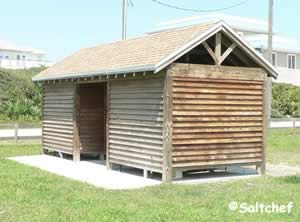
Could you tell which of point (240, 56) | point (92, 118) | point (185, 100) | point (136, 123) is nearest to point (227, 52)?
point (240, 56)

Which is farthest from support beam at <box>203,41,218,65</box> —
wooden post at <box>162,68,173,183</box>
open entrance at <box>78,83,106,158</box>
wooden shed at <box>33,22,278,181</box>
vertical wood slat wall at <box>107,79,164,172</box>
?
open entrance at <box>78,83,106,158</box>

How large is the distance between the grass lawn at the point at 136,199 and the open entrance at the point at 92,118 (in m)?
4.58

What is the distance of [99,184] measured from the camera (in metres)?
13.1

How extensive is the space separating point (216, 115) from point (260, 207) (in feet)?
15.3

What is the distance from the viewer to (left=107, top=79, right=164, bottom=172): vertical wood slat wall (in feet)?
45.1

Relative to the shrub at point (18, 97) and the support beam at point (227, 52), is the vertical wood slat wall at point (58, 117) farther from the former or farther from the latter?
the shrub at point (18, 97)

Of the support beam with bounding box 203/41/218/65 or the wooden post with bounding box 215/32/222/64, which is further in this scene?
the wooden post with bounding box 215/32/222/64

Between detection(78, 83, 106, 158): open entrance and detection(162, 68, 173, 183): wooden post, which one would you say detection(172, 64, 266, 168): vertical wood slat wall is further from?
detection(78, 83, 106, 158): open entrance

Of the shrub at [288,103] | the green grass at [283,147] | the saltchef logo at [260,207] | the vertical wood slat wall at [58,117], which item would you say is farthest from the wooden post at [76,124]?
the shrub at [288,103]

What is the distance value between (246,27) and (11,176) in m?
46.4

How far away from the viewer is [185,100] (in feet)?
44.9

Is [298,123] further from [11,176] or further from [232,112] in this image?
[11,176]

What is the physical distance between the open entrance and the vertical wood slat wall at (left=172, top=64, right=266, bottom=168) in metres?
5.63

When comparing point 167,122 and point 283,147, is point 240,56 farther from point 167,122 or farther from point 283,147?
point 283,147
